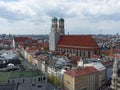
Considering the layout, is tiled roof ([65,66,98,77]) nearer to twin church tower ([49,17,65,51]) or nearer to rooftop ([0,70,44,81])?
rooftop ([0,70,44,81])

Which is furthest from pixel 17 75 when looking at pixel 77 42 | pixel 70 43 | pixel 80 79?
pixel 70 43

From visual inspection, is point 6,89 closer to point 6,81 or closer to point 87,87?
point 6,81

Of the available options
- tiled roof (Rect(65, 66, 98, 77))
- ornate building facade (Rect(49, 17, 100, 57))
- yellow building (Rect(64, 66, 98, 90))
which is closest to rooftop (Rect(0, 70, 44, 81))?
yellow building (Rect(64, 66, 98, 90))

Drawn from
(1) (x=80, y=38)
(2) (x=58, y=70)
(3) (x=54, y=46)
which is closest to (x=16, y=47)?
(3) (x=54, y=46)

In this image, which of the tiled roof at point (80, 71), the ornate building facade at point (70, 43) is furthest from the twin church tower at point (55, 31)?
the tiled roof at point (80, 71)

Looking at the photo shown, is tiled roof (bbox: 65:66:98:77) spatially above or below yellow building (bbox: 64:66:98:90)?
above

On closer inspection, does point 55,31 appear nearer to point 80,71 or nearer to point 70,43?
point 70,43

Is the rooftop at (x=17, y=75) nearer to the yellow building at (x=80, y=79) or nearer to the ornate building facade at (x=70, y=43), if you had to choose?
the yellow building at (x=80, y=79)

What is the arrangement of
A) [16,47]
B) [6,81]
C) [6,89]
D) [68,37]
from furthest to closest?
[16,47]
[68,37]
[6,81]
[6,89]
